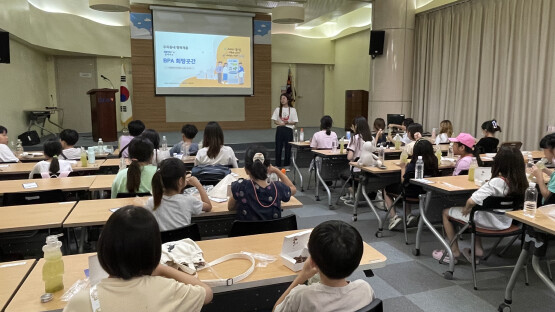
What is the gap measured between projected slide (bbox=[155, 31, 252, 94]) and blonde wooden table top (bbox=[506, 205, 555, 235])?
934 cm

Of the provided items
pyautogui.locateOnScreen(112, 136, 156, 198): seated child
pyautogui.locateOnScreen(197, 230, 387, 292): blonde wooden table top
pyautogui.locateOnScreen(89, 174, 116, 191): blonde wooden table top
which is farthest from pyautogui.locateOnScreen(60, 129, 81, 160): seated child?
pyautogui.locateOnScreen(197, 230, 387, 292): blonde wooden table top

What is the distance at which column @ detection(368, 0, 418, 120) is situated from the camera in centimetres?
919

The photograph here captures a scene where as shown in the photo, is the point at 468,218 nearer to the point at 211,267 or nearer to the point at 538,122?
the point at 211,267

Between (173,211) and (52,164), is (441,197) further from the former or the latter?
(52,164)

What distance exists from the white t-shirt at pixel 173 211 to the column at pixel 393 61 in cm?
777

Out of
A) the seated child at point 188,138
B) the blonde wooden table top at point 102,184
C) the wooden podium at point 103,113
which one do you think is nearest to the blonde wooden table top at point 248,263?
the blonde wooden table top at point 102,184

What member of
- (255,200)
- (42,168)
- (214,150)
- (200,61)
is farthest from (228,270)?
(200,61)

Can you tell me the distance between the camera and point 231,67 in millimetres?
11094

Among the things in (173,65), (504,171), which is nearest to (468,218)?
(504,171)

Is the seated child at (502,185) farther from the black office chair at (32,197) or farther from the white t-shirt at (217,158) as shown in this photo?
the black office chair at (32,197)

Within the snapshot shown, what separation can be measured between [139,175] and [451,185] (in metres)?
2.70

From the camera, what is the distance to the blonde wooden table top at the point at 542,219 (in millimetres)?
2382

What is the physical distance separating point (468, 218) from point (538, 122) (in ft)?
15.5

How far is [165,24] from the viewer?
409 inches
